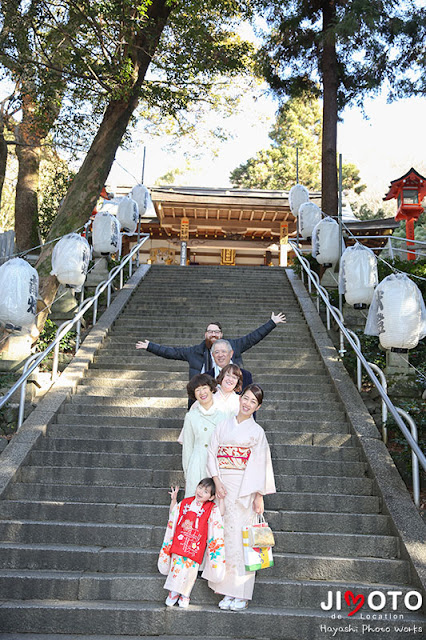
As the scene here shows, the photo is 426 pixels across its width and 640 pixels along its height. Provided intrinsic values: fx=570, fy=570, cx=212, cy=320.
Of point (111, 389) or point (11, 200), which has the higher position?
point (11, 200)

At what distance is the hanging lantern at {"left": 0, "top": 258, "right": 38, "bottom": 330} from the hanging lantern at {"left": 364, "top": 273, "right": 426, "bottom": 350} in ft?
12.2

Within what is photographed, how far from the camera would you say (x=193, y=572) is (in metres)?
3.47

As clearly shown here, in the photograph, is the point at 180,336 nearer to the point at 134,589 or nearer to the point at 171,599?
the point at 134,589

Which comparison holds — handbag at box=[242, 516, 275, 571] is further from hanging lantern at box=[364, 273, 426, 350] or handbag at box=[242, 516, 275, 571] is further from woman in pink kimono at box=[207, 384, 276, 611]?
hanging lantern at box=[364, 273, 426, 350]

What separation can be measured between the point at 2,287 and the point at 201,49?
602 centimetres

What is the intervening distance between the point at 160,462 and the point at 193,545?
5.29 ft

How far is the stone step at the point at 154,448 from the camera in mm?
5195

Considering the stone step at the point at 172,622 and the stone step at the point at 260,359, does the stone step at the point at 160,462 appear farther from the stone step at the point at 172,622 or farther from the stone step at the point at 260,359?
the stone step at the point at 260,359

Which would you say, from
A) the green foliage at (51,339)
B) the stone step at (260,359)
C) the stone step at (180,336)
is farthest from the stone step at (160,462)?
the stone step at (180,336)

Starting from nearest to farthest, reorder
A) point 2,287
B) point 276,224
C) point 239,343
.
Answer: point 239,343 < point 2,287 < point 276,224

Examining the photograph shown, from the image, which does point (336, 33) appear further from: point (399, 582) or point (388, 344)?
point (399, 582)

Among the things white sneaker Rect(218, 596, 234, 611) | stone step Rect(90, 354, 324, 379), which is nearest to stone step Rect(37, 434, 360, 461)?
white sneaker Rect(218, 596, 234, 611)

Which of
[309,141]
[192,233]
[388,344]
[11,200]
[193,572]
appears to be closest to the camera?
[193,572]

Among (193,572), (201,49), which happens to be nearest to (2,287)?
(193,572)
